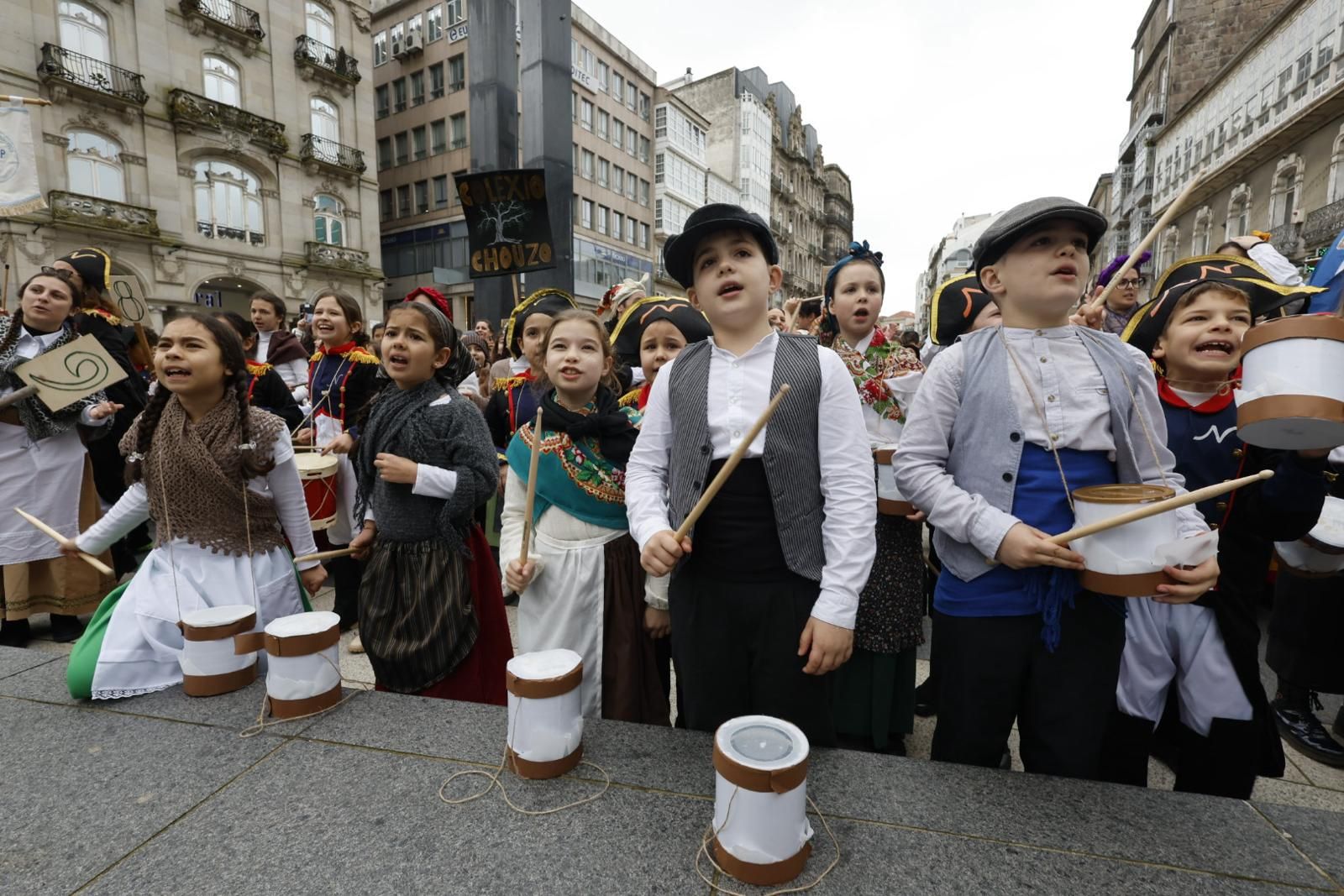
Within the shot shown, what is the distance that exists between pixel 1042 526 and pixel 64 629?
5166 millimetres

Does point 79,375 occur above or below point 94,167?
below

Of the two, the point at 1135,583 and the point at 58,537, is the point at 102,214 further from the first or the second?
the point at 1135,583

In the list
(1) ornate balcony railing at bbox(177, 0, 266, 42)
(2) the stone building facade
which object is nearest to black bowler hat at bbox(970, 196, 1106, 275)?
(2) the stone building facade

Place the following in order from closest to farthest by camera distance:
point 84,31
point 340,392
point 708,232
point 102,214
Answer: point 708,232 → point 340,392 → point 102,214 → point 84,31

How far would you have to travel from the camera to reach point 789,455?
5.84 ft

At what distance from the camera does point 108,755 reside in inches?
70.6

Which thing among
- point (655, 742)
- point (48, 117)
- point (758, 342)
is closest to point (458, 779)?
point (655, 742)

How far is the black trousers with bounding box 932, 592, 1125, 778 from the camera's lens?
1.68 meters

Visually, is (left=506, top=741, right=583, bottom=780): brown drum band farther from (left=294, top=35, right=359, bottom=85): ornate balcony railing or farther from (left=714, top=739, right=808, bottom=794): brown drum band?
(left=294, top=35, right=359, bottom=85): ornate balcony railing

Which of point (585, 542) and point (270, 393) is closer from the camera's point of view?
point (585, 542)

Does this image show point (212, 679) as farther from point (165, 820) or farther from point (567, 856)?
point (567, 856)

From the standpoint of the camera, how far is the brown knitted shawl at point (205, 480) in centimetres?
244

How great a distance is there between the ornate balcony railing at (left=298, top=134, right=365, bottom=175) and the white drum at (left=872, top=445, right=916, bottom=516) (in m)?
26.3

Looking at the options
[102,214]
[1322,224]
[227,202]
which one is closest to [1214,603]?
[1322,224]
